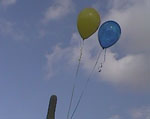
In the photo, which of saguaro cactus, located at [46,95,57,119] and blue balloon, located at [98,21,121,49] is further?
blue balloon, located at [98,21,121,49]

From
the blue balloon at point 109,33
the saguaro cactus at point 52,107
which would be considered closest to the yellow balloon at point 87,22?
the blue balloon at point 109,33

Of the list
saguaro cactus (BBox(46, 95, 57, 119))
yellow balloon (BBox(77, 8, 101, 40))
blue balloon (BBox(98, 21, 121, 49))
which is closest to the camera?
saguaro cactus (BBox(46, 95, 57, 119))

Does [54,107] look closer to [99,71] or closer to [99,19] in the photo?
[99,71]

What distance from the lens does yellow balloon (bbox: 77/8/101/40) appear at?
855cm

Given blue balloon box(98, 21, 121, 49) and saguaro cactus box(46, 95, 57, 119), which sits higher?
blue balloon box(98, 21, 121, 49)

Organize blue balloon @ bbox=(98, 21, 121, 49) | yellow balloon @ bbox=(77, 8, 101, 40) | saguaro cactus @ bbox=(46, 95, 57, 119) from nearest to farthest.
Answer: saguaro cactus @ bbox=(46, 95, 57, 119) < yellow balloon @ bbox=(77, 8, 101, 40) < blue balloon @ bbox=(98, 21, 121, 49)

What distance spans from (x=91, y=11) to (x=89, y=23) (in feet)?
1.51

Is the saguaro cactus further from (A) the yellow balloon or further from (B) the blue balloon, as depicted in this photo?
(B) the blue balloon

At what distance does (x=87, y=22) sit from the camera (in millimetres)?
8547

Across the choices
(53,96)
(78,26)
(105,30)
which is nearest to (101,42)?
(105,30)

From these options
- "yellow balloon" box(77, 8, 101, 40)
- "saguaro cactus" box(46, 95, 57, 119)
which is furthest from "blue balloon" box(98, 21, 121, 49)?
"saguaro cactus" box(46, 95, 57, 119)

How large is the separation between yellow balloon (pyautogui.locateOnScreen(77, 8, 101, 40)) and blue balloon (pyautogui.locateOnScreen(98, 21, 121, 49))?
30 cm

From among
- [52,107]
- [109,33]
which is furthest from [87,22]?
[52,107]

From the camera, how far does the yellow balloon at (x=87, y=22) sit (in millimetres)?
8547
